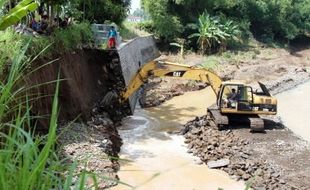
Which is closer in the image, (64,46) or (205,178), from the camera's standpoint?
(205,178)

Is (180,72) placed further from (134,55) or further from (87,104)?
(134,55)

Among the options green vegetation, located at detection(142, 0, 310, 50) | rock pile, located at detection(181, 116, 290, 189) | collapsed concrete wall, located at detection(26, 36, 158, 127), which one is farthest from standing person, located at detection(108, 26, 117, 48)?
green vegetation, located at detection(142, 0, 310, 50)

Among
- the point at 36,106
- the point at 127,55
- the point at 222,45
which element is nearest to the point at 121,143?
the point at 36,106

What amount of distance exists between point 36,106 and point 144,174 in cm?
338

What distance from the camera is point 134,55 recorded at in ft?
80.0

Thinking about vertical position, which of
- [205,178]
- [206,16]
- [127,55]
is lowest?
[205,178]

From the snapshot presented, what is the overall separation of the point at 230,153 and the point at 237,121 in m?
2.29

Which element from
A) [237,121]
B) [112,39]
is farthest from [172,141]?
[112,39]

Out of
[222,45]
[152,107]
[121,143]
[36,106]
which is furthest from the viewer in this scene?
[222,45]

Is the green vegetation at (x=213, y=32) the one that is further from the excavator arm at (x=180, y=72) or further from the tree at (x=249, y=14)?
the excavator arm at (x=180, y=72)

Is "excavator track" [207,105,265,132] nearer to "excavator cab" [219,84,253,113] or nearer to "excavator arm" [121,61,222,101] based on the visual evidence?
"excavator cab" [219,84,253,113]

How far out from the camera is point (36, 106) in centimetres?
1242

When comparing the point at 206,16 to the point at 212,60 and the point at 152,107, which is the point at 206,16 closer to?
the point at 212,60

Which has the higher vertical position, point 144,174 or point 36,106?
point 36,106
